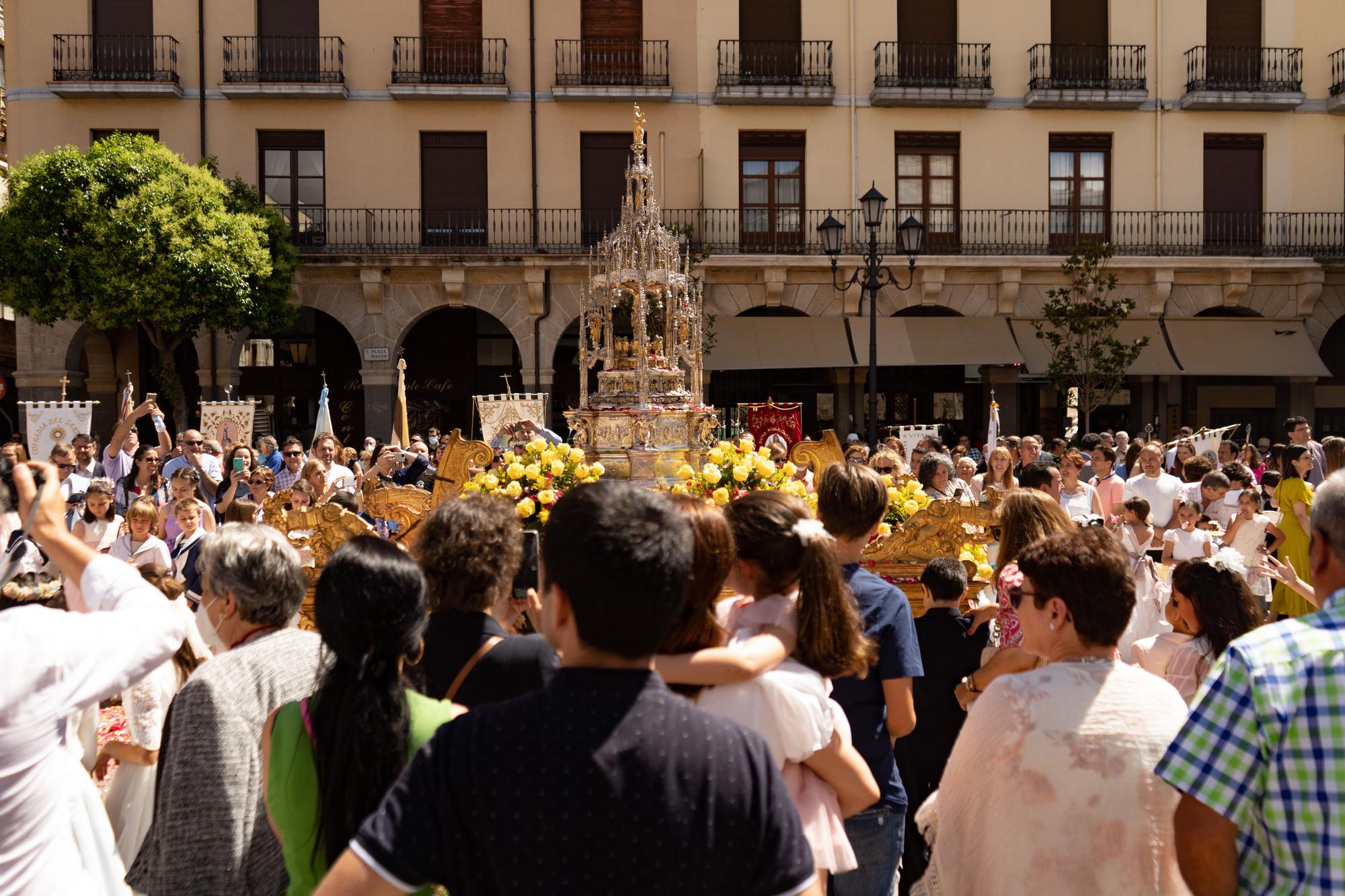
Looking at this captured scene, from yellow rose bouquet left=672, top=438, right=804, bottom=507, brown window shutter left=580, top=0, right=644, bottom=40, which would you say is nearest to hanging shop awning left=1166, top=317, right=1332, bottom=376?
brown window shutter left=580, top=0, right=644, bottom=40

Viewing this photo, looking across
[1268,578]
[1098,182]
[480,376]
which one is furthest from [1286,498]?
[480,376]

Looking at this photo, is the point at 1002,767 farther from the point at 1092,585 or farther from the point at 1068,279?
the point at 1068,279

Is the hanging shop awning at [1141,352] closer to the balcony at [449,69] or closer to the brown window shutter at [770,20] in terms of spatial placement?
the brown window shutter at [770,20]

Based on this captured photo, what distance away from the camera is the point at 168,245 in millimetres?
17281

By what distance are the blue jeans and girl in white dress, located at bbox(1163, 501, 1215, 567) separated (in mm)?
4651

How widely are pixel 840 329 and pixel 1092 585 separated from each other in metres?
18.6

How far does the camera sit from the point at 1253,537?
748 cm

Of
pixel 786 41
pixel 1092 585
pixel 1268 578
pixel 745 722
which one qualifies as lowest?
pixel 1268 578

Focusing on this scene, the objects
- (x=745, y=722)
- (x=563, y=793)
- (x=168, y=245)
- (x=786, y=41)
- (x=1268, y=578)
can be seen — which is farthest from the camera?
(x=786, y=41)

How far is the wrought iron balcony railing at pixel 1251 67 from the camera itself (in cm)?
2091

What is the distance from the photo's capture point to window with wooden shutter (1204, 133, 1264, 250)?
21.4m

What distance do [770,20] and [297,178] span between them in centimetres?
931

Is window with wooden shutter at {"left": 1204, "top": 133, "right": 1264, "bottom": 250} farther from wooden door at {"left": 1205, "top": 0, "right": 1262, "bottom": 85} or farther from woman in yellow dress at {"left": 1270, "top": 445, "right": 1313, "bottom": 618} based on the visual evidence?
woman in yellow dress at {"left": 1270, "top": 445, "right": 1313, "bottom": 618}

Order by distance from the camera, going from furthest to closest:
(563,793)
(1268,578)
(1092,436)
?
(1092,436) → (1268,578) → (563,793)
